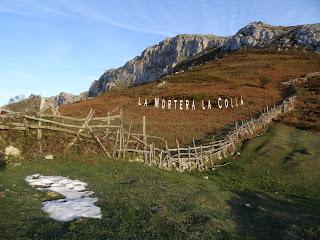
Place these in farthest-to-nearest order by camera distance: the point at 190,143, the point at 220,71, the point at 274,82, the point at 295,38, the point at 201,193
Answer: the point at 295,38, the point at 220,71, the point at 274,82, the point at 190,143, the point at 201,193

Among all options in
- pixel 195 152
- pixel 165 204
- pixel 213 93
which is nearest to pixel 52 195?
pixel 165 204

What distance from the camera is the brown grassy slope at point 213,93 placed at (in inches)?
1977

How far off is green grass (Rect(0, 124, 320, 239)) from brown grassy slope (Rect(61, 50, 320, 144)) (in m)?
15.0

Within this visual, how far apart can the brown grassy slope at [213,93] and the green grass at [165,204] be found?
1501 centimetres

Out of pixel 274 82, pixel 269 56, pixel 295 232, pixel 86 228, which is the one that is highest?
pixel 269 56

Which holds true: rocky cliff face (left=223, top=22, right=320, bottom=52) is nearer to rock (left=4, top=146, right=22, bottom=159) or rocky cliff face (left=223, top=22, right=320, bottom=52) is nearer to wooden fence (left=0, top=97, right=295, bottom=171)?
wooden fence (left=0, top=97, right=295, bottom=171)

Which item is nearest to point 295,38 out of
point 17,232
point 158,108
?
point 158,108

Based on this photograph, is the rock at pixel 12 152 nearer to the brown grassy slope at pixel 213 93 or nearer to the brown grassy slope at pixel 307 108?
the brown grassy slope at pixel 213 93

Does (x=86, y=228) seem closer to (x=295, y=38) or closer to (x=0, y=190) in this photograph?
(x=0, y=190)

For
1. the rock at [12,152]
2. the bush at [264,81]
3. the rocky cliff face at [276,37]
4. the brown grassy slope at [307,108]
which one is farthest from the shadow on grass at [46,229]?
the rocky cliff face at [276,37]

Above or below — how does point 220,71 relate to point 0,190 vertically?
above

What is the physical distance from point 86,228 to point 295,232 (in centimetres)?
765

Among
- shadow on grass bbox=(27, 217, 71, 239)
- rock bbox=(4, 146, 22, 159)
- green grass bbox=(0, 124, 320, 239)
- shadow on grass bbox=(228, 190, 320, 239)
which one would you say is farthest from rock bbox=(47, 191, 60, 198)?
rock bbox=(4, 146, 22, 159)

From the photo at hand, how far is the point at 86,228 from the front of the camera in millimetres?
12844
